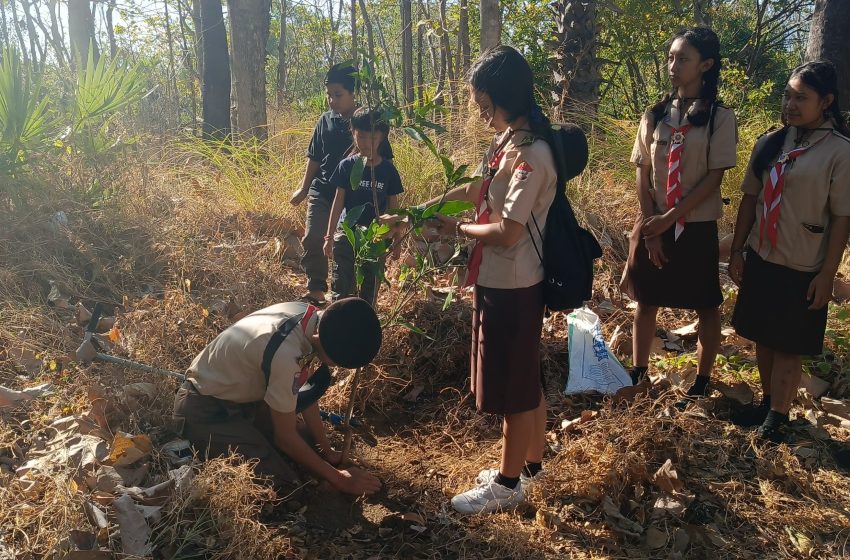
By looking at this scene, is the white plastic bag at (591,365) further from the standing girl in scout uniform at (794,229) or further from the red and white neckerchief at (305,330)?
the red and white neckerchief at (305,330)

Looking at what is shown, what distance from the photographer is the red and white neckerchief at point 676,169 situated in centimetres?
278

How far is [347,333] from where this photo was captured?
7.13ft

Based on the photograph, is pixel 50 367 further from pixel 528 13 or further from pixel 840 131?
pixel 528 13

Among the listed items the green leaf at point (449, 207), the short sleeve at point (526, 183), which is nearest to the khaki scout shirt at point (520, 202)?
the short sleeve at point (526, 183)

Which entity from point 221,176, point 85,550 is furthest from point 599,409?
point 221,176

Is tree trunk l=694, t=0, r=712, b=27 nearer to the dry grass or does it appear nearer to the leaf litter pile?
the dry grass

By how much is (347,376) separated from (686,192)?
188 centimetres

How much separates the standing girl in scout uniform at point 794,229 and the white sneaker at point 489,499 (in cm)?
118

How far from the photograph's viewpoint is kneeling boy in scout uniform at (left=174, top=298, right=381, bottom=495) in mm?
2199

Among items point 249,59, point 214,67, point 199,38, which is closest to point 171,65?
point 199,38

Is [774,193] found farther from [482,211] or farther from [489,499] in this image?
[489,499]

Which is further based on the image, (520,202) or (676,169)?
(676,169)

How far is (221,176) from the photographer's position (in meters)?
5.81

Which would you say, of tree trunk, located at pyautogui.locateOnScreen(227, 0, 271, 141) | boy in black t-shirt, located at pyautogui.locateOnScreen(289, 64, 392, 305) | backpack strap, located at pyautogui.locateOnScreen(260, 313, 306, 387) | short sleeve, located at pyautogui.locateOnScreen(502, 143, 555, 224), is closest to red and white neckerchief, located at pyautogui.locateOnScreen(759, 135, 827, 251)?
short sleeve, located at pyautogui.locateOnScreen(502, 143, 555, 224)
